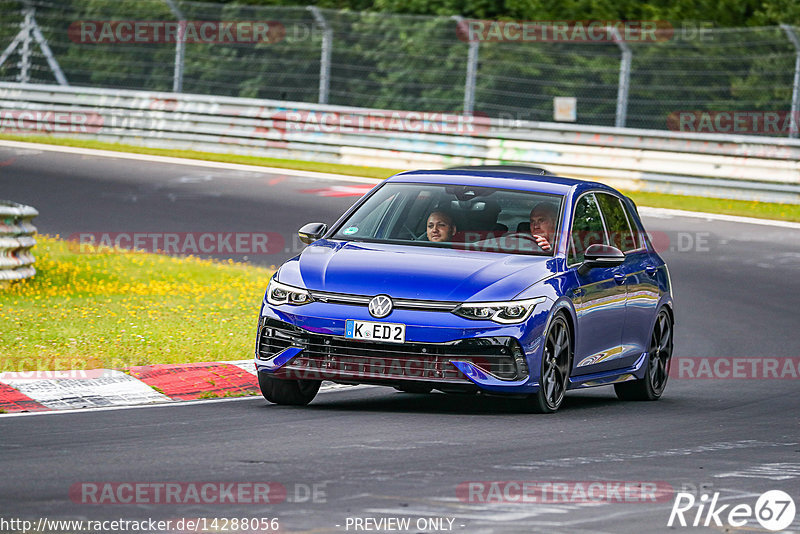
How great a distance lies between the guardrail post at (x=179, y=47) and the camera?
2917cm

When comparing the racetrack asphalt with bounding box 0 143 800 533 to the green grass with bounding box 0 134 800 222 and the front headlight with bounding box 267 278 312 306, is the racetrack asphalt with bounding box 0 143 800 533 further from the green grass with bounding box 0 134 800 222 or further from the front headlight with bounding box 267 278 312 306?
the green grass with bounding box 0 134 800 222

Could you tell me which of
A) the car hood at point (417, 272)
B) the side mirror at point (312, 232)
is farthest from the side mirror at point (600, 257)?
the side mirror at point (312, 232)

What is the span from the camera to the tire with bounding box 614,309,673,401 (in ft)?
38.1

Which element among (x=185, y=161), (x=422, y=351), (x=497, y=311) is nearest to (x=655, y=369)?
(x=497, y=311)

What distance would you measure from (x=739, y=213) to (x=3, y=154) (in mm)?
12547

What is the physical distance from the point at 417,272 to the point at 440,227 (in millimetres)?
1019

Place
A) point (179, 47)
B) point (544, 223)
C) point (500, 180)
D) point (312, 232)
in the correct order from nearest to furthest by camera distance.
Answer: point (544, 223) → point (312, 232) → point (500, 180) → point (179, 47)

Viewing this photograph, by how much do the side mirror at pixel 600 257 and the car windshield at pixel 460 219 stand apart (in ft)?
0.86

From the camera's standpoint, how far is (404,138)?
26.8m

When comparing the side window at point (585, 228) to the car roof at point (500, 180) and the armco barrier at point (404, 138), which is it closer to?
the car roof at point (500, 180)

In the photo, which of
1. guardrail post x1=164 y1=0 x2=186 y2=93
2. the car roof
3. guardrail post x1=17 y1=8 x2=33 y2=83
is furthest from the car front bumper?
guardrail post x1=17 y1=8 x2=33 y2=83

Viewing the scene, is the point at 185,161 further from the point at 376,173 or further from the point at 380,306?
the point at 380,306

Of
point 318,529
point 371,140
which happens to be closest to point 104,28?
point 371,140

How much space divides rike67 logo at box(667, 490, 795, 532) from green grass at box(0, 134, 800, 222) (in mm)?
16431
